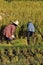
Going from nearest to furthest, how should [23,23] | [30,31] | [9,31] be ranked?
[9,31] → [30,31] → [23,23]

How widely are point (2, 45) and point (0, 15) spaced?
9.75 feet

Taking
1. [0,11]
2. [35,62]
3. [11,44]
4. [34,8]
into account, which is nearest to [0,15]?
[0,11]

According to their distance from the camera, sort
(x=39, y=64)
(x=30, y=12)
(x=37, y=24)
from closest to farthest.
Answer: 1. (x=39, y=64)
2. (x=37, y=24)
3. (x=30, y=12)

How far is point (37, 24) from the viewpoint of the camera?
15875 millimetres

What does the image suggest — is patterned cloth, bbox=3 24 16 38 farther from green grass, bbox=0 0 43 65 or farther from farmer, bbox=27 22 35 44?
farmer, bbox=27 22 35 44

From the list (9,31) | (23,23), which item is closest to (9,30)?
(9,31)

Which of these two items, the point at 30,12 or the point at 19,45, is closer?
the point at 19,45

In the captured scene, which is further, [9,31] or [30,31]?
[30,31]

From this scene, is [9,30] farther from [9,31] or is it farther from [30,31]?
[30,31]

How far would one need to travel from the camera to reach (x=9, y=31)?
48.3 ft

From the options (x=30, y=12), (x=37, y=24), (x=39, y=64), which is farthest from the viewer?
(x=30, y=12)

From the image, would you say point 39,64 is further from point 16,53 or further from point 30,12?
point 30,12

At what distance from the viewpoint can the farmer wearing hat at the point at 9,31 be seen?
47.8ft

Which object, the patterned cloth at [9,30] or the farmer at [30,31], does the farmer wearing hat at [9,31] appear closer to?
the patterned cloth at [9,30]
